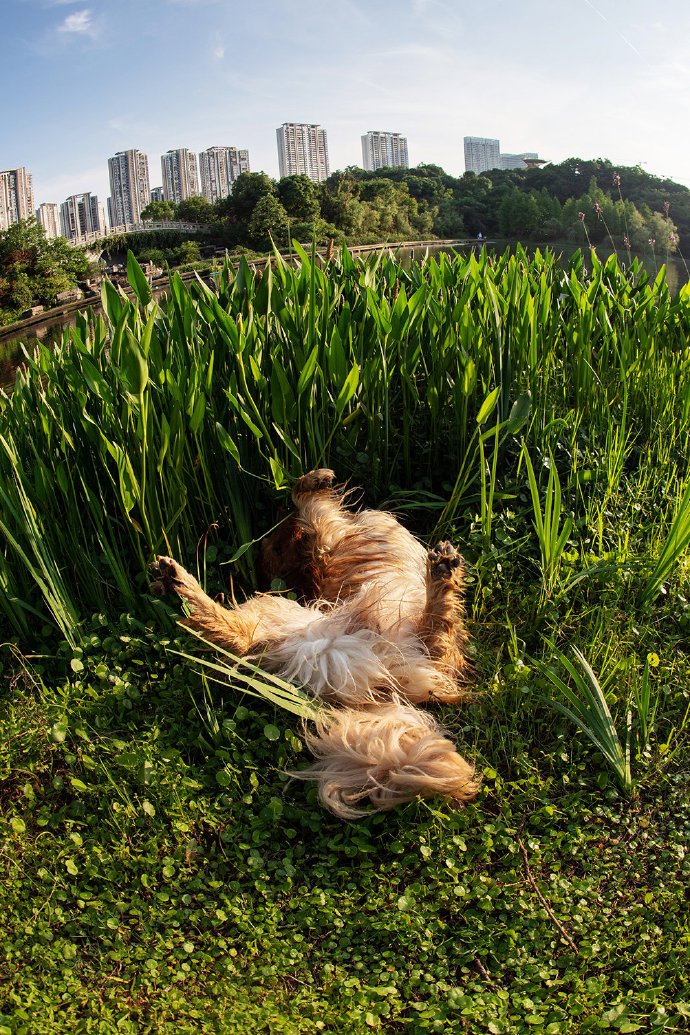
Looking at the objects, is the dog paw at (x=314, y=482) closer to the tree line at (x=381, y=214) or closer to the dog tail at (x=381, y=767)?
the dog tail at (x=381, y=767)

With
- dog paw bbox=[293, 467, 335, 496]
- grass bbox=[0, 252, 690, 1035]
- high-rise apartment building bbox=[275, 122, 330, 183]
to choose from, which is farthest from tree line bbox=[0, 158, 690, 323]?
high-rise apartment building bbox=[275, 122, 330, 183]

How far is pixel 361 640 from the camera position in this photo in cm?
228

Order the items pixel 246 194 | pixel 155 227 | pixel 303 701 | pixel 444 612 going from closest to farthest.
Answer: pixel 303 701, pixel 444 612, pixel 246 194, pixel 155 227

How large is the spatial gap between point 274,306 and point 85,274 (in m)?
23.2

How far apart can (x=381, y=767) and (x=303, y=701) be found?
0.99 ft

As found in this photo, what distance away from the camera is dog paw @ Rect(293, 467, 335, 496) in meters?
2.64

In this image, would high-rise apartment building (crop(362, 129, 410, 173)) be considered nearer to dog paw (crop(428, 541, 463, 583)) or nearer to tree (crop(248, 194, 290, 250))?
tree (crop(248, 194, 290, 250))

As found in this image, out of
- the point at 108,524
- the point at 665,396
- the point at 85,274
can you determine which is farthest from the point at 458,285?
the point at 85,274

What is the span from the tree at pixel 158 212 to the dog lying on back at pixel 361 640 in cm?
2158

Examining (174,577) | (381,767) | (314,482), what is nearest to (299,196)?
(314,482)

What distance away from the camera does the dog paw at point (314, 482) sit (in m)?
2.64

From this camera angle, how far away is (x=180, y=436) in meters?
2.59

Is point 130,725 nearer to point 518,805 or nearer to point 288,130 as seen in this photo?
point 518,805

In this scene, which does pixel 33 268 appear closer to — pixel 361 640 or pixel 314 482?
pixel 314 482
